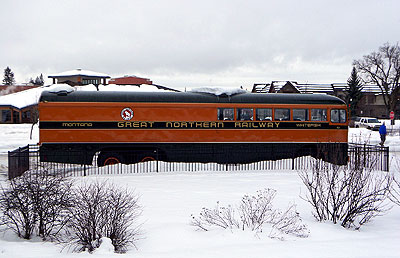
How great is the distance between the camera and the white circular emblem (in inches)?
638

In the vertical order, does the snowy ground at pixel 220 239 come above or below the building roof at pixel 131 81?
below

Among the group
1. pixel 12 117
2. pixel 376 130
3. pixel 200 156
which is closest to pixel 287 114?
pixel 200 156

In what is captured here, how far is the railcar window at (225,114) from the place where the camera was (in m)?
16.8

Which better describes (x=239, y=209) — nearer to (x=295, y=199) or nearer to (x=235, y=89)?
(x=295, y=199)

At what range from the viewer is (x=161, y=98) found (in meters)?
16.6

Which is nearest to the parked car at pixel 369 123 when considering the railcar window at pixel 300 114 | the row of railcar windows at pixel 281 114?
the row of railcar windows at pixel 281 114

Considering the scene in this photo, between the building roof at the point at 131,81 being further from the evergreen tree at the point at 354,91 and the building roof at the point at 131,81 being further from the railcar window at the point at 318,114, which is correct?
the railcar window at the point at 318,114

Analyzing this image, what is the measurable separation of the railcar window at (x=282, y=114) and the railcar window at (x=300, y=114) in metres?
0.36

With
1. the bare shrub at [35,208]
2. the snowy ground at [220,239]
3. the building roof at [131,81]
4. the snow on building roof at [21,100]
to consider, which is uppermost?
the building roof at [131,81]

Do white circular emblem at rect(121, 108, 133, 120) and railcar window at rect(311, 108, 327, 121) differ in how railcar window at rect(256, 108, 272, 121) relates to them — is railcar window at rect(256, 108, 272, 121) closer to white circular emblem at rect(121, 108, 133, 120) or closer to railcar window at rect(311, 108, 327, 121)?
railcar window at rect(311, 108, 327, 121)

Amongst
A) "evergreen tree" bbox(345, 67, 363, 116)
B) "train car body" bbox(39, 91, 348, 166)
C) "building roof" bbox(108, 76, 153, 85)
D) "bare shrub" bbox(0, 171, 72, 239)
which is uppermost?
"building roof" bbox(108, 76, 153, 85)

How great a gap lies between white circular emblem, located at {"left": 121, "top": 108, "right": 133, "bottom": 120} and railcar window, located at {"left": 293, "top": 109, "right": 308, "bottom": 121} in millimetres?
7771

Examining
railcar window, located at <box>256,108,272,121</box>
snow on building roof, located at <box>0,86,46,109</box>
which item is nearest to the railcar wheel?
railcar window, located at <box>256,108,272,121</box>

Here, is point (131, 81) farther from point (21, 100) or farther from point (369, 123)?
point (369, 123)
